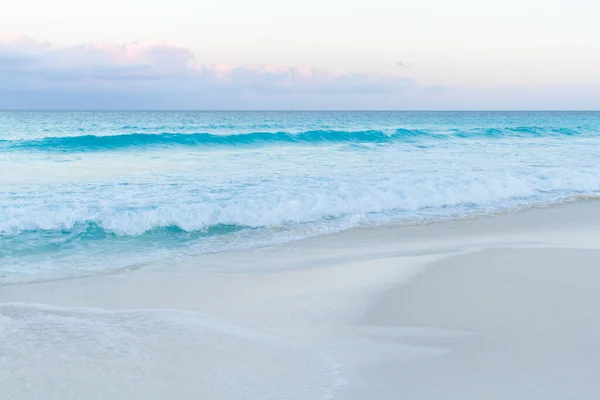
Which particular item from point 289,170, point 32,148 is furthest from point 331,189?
point 32,148

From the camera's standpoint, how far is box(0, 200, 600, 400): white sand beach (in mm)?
3832

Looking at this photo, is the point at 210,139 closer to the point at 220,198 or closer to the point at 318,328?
the point at 220,198

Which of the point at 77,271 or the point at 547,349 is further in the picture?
the point at 77,271

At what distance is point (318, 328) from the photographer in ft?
16.0

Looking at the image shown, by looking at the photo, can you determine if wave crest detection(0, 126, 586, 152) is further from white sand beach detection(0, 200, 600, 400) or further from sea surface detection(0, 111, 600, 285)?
white sand beach detection(0, 200, 600, 400)

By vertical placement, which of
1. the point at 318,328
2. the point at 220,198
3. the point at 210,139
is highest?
the point at 210,139

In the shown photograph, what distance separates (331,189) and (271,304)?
5.87 metres

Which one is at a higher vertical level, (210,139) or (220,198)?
(210,139)

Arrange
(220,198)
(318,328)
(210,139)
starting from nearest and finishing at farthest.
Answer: (318,328)
(220,198)
(210,139)

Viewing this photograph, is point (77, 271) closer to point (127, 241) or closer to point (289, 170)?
point (127, 241)

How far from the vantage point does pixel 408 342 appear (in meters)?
4.59

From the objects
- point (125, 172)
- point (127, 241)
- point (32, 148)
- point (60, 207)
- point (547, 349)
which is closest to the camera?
point (547, 349)

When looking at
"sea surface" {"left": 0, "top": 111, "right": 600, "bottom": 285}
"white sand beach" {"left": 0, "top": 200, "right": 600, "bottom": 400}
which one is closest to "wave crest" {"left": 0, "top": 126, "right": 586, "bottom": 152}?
"sea surface" {"left": 0, "top": 111, "right": 600, "bottom": 285}

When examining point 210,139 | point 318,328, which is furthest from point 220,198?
point 210,139
